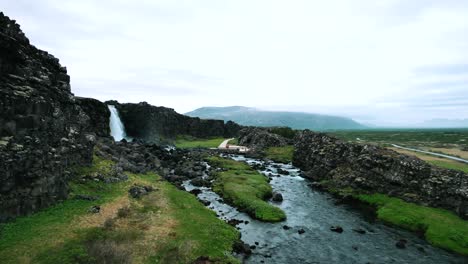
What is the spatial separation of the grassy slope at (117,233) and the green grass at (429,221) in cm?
2847

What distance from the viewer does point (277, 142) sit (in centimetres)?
14688

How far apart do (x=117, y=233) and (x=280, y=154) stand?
9625cm

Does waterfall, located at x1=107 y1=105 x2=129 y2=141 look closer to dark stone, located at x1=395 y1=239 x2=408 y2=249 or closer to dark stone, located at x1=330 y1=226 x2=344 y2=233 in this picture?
dark stone, located at x1=330 y1=226 x2=344 y2=233

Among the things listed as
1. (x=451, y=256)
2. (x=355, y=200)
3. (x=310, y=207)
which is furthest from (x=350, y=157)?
(x=451, y=256)

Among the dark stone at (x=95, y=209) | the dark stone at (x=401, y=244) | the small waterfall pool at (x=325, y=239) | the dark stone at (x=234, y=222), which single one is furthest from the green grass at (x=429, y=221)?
the dark stone at (x=95, y=209)

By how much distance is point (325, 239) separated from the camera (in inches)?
1615

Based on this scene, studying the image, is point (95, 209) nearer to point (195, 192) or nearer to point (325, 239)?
point (195, 192)

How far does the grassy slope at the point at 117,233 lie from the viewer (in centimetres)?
2883

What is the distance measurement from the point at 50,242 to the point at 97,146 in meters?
47.5

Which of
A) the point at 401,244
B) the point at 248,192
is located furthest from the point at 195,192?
the point at 401,244

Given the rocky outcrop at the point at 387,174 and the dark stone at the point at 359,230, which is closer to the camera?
the dark stone at the point at 359,230

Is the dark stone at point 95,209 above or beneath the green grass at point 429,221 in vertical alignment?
above

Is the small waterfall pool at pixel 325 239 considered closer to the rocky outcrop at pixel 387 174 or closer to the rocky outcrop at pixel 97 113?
the rocky outcrop at pixel 387 174

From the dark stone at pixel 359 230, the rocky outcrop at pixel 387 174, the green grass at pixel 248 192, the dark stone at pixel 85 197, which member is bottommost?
the dark stone at pixel 359 230
